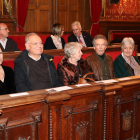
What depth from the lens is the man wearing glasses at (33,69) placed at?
2484 millimetres

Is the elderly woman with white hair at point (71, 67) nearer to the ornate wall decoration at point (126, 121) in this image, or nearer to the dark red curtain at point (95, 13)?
the ornate wall decoration at point (126, 121)

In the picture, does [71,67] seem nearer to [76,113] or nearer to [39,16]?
[76,113]

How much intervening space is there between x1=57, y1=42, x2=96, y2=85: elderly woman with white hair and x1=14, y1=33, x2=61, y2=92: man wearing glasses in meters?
0.09

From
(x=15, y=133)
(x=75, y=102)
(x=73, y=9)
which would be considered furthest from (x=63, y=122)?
(x=73, y=9)

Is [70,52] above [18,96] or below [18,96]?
above

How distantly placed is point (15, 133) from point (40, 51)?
1.21m

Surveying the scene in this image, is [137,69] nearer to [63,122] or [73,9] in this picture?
[63,122]

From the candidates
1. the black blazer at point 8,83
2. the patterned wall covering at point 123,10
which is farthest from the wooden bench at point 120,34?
the black blazer at point 8,83

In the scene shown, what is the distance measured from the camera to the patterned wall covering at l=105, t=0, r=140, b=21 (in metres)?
7.96

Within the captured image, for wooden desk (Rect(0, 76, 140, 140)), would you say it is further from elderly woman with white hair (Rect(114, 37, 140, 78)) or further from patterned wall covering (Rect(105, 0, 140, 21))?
patterned wall covering (Rect(105, 0, 140, 21))

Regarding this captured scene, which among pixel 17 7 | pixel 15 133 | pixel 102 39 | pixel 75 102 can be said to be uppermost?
pixel 17 7

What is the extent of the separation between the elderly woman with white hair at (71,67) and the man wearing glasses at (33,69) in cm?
9

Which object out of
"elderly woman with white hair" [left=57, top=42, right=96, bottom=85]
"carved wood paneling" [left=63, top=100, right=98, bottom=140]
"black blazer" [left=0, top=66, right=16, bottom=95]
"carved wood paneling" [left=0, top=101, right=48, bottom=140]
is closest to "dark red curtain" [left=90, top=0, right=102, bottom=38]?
"elderly woman with white hair" [left=57, top=42, right=96, bottom=85]

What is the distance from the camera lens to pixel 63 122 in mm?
1765
